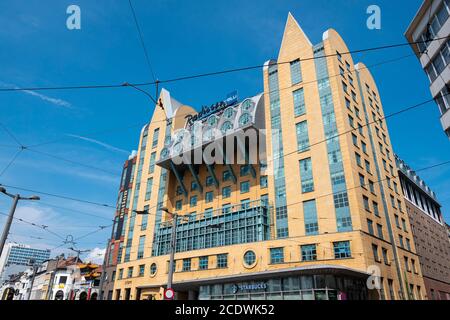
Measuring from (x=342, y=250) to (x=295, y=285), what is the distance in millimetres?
6453

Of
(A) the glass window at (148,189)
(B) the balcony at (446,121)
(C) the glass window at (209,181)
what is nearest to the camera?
(B) the balcony at (446,121)

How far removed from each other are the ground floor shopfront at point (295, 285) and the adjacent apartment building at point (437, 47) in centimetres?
1686

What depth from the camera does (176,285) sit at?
132ft

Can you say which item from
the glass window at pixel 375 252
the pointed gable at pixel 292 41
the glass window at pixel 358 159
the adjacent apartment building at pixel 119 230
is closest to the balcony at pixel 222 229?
the adjacent apartment building at pixel 119 230

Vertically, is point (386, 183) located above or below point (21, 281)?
above

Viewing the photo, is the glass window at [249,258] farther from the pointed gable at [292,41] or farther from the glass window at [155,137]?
the glass window at [155,137]

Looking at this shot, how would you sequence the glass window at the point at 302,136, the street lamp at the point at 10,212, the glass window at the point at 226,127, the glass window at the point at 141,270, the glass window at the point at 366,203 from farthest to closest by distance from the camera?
the glass window at the point at 141,270, the glass window at the point at 226,127, the glass window at the point at 302,136, the glass window at the point at 366,203, the street lamp at the point at 10,212

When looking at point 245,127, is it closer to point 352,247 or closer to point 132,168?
point 352,247

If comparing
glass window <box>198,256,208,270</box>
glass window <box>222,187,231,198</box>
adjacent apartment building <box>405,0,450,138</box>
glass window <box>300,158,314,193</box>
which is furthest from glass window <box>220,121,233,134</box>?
adjacent apartment building <box>405,0,450,138</box>

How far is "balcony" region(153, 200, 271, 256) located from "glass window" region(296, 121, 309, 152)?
378 inches

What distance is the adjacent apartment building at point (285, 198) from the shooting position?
33188 mm

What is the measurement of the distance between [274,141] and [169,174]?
24.0 metres

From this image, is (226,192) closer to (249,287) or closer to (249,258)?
(249,258)
